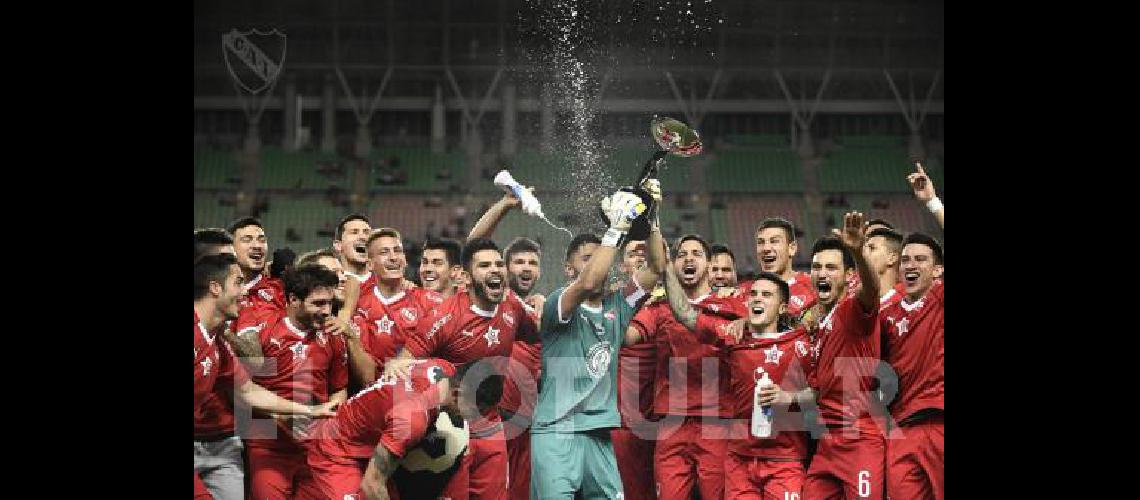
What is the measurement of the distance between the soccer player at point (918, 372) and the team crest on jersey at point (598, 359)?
1877 millimetres

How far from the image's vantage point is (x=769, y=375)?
921 cm

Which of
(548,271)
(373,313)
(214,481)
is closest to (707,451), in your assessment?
(373,313)

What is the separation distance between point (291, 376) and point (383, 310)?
0.86 metres

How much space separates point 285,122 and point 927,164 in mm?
13623

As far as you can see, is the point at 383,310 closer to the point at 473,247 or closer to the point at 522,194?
the point at 473,247

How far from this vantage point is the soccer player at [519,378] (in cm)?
907

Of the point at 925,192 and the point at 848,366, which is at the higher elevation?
the point at 925,192

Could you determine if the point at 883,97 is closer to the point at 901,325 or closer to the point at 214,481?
the point at 901,325

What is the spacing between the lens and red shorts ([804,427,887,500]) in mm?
8820

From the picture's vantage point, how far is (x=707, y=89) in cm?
2777

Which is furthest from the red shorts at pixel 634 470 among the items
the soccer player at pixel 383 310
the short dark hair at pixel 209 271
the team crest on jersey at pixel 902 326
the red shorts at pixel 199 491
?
the short dark hair at pixel 209 271

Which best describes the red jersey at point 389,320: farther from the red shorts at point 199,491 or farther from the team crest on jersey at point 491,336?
the red shorts at point 199,491

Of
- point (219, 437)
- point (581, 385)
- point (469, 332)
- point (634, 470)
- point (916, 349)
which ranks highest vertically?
point (469, 332)

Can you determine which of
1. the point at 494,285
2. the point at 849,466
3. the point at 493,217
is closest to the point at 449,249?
the point at 493,217
